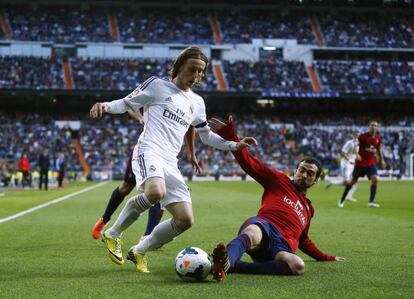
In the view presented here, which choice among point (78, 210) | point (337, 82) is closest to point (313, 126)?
point (337, 82)

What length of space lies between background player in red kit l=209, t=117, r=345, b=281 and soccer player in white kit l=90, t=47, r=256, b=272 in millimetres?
425

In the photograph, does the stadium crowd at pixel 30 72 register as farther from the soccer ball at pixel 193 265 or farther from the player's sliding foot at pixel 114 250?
the soccer ball at pixel 193 265

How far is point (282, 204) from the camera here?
22.3ft

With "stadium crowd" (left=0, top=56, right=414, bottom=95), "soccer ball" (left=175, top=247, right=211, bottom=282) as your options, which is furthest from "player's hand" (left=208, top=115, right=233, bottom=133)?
"stadium crowd" (left=0, top=56, right=414, bottom=95)

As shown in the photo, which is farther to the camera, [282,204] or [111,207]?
[111,207]

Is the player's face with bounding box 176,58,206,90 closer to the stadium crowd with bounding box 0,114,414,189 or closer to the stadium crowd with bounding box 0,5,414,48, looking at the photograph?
the stadium crowd with bounding box 0,114,414,189

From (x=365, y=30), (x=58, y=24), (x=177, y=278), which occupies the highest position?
(x=365, y=30)

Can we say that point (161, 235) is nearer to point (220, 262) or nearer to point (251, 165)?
point (220, 262)

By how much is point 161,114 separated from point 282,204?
62.3 inches

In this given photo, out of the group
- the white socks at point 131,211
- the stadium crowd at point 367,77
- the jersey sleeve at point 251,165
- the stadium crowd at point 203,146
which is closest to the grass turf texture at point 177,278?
the white socks at point 131,211

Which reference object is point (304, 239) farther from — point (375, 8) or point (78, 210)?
point (375, 8)

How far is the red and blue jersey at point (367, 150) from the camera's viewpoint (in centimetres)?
1778

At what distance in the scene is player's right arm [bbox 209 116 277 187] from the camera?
6816 millimetres

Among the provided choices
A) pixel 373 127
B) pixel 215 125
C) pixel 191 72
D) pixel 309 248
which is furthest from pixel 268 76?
pixel 191 72
